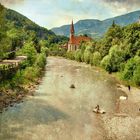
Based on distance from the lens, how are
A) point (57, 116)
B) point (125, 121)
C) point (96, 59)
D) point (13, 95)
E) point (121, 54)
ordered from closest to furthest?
point (125, 121)
point (57, 116)
point (13, 95)
point (121, 54)
point (96, 59)

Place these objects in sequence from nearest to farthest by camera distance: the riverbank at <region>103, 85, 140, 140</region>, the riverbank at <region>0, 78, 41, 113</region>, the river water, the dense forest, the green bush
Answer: the river water, the riverbank at <region>103, 85, 140, 140</region>, the riverbank at <region>0, 78, 41, 113</region>, the dense forest, the green bush

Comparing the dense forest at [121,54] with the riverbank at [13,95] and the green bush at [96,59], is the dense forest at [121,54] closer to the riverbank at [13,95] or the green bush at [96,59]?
the green bush at [96,59]

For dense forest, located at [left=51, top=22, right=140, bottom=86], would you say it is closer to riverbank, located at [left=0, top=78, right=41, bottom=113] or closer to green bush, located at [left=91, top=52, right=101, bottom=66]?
green bush, located at [left=91, top=52, right=101, bottom=66]

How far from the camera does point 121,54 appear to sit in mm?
96000

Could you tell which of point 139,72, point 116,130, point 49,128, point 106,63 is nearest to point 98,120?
point 116,130

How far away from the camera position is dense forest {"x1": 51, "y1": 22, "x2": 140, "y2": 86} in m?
78.7

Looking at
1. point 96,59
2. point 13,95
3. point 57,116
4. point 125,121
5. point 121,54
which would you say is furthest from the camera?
point 96,59

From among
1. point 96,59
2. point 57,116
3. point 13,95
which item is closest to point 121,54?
point 96,59

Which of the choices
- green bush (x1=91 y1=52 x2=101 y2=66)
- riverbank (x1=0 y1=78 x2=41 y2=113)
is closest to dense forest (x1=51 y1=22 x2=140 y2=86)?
green bush (x1=91 y1=52 x2=101 y2=66)

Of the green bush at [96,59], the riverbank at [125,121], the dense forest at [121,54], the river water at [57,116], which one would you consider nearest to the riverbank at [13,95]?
the river water at [57,116]

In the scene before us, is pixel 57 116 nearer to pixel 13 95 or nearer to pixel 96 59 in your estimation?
pixel 13 95

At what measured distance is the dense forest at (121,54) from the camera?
7869cm

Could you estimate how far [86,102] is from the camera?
179 ft

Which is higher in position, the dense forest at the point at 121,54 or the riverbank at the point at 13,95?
the dense forest at the point at 121,54
